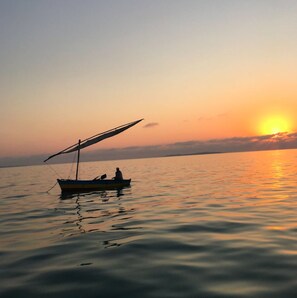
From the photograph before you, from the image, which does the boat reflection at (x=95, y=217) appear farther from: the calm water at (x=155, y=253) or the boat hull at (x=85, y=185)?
the boat hull at (x=85, y=185)

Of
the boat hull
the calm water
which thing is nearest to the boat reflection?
the calm water

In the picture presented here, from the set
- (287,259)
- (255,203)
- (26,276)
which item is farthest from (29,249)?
(255,203)

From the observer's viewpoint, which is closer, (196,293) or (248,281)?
(196,293)

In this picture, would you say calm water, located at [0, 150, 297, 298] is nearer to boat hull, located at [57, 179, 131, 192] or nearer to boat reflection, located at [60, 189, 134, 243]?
boat reflection, located at [60, 189, 134, 243]

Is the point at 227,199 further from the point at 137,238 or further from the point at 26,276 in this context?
the point at 26,276

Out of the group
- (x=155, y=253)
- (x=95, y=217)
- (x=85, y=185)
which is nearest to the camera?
(x=155, y=253)

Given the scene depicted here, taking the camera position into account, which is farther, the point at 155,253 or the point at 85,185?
the point at 85,185

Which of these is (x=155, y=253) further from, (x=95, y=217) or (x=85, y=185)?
(x=85, y=185)

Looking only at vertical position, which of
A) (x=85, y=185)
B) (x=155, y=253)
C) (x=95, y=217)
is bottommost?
(x=95, y=217)

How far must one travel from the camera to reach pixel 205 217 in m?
20.4

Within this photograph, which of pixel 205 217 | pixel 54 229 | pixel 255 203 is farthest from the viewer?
pixel 255 203

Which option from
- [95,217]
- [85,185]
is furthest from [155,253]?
[85,185]

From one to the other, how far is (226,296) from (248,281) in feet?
4.48

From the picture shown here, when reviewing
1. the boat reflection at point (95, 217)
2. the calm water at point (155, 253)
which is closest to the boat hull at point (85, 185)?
the boat reflection at point (95, 217)
